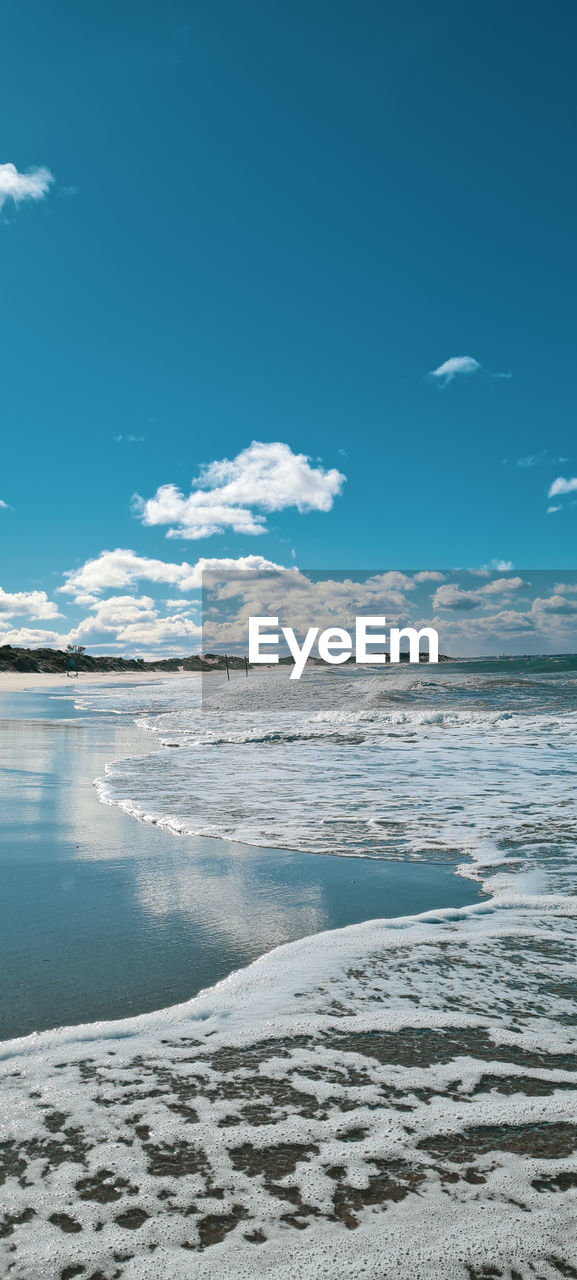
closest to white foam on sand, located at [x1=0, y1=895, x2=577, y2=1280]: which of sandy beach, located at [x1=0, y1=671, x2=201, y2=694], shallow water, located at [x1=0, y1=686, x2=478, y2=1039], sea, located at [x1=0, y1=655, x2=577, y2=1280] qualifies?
sea, located at [x1=0, y1=655, x2=577, y2=1280]

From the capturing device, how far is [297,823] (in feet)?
22.5

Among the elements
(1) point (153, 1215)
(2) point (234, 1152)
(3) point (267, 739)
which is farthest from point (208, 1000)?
(3) point (267, 739)

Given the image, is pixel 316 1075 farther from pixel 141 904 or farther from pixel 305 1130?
pixel 141 904

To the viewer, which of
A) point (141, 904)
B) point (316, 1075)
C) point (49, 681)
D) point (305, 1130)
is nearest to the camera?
point (305, 1130)

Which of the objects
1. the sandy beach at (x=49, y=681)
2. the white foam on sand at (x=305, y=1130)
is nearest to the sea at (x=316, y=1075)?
the white foam on sand at (x=305, y=1130)

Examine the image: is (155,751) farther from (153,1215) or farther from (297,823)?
(153,1215)

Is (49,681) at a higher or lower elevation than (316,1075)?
lower

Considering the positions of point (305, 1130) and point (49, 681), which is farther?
point (49, 681)

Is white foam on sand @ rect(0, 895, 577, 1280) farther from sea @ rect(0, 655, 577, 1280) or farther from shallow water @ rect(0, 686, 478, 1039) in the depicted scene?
shallow water @ rect(0, 686, 478, 1039)

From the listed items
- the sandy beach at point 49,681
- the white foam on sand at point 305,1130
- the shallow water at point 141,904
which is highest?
the white foam on sand at point 305,1130

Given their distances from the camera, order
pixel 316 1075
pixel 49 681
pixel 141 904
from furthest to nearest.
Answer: pixel 49 681 → pixel 141 904 → pixel 316 1075

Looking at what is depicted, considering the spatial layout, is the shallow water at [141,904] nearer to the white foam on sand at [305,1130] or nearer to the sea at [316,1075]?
the sea at [316,1075]

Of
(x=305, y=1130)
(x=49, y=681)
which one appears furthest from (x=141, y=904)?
(x=49, y=681)

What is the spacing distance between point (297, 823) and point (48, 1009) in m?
4.03
